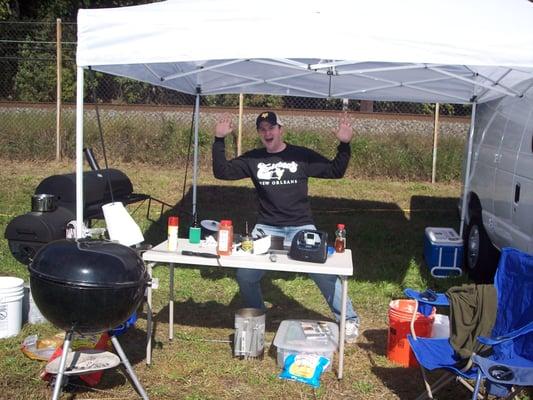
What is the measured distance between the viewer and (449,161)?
1205cm

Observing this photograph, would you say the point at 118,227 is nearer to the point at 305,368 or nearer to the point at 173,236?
the point at 173,236

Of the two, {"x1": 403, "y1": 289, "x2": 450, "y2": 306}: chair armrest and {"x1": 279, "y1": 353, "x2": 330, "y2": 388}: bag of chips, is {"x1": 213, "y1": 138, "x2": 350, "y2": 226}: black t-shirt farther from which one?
{"x1": 403, "y1": 289, "x2": 450, "y2": 306}: chair armrest

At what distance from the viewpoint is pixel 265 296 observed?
626cm

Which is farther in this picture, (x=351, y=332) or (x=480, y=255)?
(x=480, y=255)

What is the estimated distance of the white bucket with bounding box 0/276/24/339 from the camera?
4938 mm

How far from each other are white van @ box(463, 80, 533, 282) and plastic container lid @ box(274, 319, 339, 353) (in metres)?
1.89

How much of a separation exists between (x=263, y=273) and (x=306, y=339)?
73 cm

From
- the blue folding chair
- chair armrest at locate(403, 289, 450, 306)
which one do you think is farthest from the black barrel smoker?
the blue folding chair

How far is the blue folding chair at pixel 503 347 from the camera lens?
3.34 m

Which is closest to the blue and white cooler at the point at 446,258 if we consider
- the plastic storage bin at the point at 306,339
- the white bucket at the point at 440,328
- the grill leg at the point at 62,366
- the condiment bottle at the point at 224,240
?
the white bucket at the point at 440,328

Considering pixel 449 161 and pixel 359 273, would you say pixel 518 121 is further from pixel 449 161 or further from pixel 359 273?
pixel 449 161

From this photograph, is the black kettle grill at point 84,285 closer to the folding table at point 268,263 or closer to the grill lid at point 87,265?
the grill lid at point 87,265

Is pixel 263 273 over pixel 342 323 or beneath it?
over

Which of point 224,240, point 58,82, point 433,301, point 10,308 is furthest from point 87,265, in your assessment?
point 58,82
